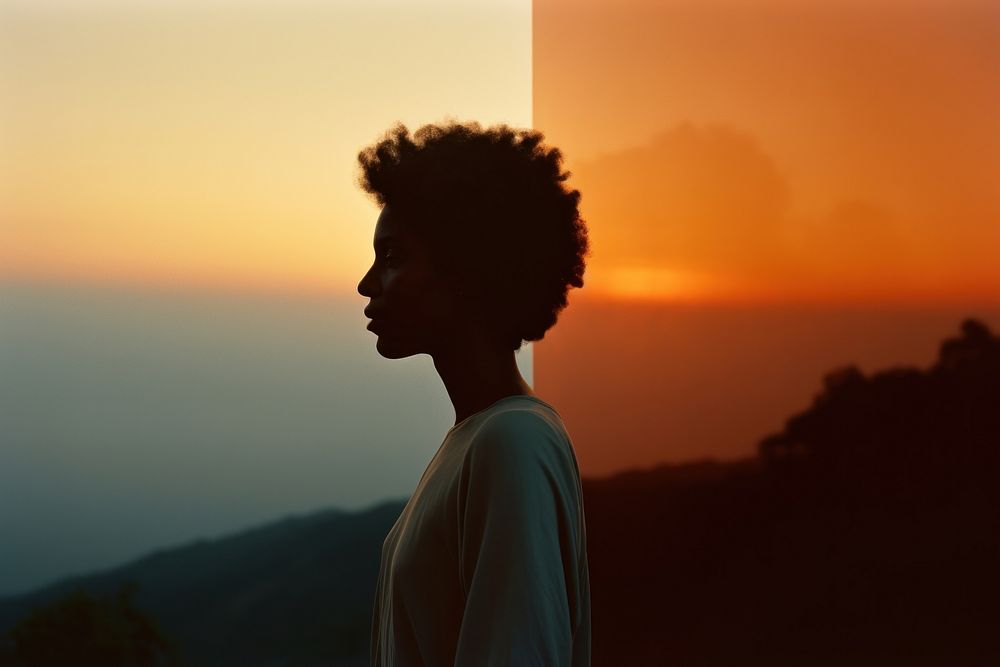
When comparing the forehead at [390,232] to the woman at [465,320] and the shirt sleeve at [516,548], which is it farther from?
the shirt sleeve at [516,548]

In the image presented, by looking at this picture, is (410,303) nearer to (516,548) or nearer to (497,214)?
(497,214)

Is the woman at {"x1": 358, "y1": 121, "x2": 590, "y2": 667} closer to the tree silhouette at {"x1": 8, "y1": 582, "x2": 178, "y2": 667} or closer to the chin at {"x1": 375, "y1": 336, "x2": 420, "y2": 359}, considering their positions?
the chin at {"x1": 375, "y1": 336, "x2": 420, "y2": 359}

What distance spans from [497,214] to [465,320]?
99 mm

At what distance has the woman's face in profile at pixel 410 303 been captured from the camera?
94 centimetres

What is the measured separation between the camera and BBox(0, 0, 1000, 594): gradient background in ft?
8.28

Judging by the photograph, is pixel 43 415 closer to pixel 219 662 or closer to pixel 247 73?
pixel 219 662

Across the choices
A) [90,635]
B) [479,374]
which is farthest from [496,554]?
[90,635]

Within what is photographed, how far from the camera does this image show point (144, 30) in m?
2.80

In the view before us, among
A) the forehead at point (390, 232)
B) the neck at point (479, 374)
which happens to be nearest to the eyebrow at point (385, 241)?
the forehead at point (390, 232)

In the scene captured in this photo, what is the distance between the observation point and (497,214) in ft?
3.04

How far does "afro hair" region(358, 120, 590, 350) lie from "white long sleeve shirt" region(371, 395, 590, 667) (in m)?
0.10

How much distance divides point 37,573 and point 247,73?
1.42 m

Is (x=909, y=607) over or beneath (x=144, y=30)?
beneath

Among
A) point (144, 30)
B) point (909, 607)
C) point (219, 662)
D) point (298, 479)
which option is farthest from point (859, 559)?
point (144, 30)
